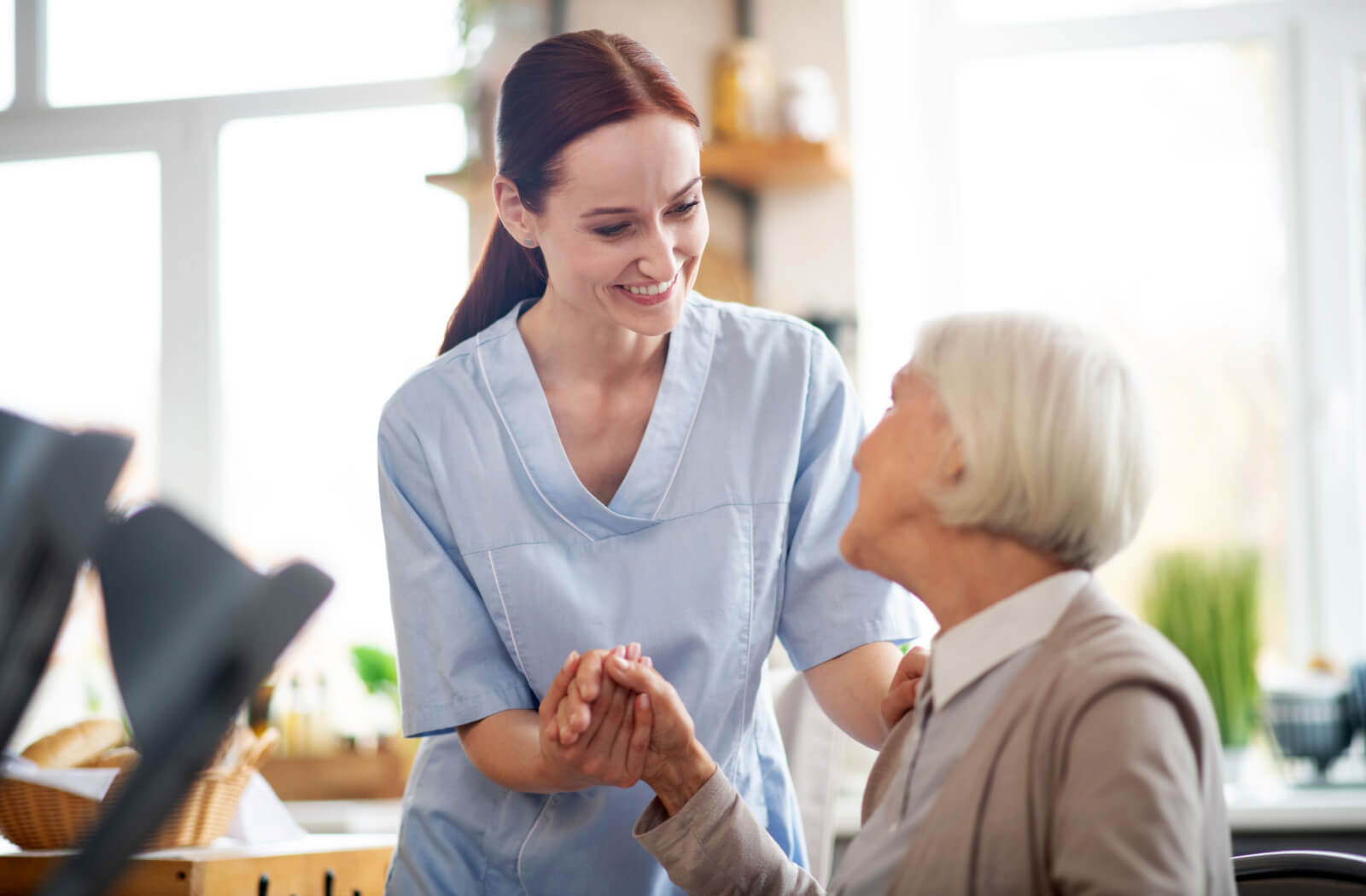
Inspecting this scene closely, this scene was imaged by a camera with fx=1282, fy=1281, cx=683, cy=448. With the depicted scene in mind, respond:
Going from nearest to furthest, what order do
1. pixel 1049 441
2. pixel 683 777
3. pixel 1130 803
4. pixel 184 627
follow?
1. pixel 184 627
2. pixel 1130 803
3. pixel 1049 441
4. pixel 683 777

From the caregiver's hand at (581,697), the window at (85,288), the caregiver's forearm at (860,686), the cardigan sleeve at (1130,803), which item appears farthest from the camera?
the window at (85,288)

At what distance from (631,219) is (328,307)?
2.75 metres

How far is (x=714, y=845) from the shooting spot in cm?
118

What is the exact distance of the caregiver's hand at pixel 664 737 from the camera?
114 centimetres

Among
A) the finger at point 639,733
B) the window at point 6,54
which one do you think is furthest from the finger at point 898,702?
the window at point 6,54

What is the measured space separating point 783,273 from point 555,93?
5.58ft

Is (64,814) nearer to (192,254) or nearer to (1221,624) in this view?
(1221,624)

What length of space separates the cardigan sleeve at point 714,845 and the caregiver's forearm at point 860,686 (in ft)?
0.63

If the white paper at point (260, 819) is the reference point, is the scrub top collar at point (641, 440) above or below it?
above

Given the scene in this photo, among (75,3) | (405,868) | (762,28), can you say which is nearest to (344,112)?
(75,3)

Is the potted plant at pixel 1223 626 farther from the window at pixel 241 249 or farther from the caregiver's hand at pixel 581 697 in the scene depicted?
the window at pixel 241 249

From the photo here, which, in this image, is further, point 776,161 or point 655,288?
point 776,161

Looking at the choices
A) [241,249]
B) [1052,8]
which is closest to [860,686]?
[1052,8]

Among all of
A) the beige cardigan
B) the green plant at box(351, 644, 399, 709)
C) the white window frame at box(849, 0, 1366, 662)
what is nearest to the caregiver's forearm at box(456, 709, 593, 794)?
the beige cardigan
